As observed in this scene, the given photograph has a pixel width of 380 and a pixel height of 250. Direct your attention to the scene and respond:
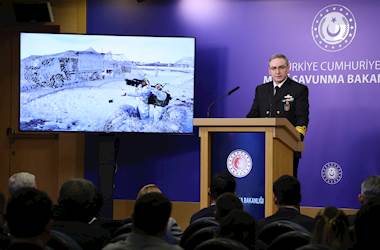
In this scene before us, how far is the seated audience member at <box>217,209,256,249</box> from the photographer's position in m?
3.27

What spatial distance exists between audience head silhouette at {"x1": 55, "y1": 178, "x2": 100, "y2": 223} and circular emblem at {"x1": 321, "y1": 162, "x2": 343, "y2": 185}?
182 inches

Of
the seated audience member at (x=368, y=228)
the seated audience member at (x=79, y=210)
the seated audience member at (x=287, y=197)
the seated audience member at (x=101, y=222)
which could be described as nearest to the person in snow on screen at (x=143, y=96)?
the seated audience member at (x=101, y=222)

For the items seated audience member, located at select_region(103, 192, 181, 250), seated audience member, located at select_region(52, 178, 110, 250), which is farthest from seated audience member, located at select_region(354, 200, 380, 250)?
seated audience member, located at select_region(52, 178, 110, 250)

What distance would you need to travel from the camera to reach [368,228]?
2.92m

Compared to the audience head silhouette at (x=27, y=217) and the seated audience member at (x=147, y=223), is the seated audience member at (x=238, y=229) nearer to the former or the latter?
the seated audience member at (x=147, y=223)

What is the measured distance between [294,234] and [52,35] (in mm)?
5607

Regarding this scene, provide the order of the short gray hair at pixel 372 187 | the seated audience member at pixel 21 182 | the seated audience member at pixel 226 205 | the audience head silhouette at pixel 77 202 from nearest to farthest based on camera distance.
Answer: the audience head silhouette at pixel 77 202 < the seated audience member at pixel 226 205 < the short gray hair at pixel 372 187 < the seated audience member at pixel 21 182

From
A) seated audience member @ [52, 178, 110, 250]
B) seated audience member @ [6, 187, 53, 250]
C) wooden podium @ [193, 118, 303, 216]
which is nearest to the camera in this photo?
seated audience member @ [6, 187, 53, 250]

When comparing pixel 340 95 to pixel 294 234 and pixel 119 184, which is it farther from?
pixel 294 234

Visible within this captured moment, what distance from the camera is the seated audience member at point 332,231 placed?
10.5 feet

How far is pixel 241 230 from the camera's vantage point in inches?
129

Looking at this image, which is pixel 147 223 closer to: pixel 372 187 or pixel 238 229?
pixel 238 229

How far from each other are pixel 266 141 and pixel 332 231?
8.38 ft

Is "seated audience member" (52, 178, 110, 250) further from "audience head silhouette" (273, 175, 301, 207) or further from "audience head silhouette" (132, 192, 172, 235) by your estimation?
"audience head silhouette" (273, 175, 301, 207)
